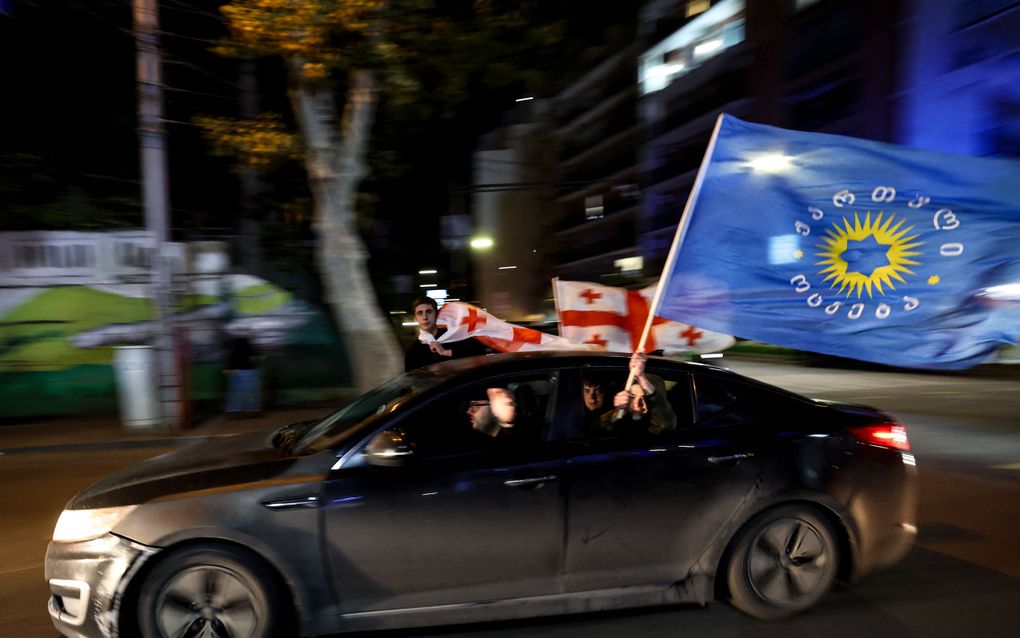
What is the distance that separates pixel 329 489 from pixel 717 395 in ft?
7.04

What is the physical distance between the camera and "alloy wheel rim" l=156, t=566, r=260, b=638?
365cm

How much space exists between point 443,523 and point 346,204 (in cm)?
876

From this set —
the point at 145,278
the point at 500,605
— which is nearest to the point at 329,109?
the point at 145,278

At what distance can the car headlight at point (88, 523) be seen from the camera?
365cm

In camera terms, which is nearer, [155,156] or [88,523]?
[88,523]

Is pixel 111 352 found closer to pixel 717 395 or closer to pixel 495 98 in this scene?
pixel 495 98

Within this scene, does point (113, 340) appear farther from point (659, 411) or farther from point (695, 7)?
point (695, 7)

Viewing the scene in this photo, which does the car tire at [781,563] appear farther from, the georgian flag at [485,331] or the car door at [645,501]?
the georgian flag at [485,331]

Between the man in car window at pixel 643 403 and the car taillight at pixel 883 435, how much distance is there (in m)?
1.06

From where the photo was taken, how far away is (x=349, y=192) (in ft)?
39.1

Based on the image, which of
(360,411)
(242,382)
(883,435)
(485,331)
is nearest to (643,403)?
(883,435)

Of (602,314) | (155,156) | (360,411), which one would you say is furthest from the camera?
(155,156)

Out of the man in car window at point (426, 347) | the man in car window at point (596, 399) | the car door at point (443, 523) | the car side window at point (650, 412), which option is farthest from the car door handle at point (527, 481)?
the man in car window at point (426, 347)

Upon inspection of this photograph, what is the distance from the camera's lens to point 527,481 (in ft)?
12.9
